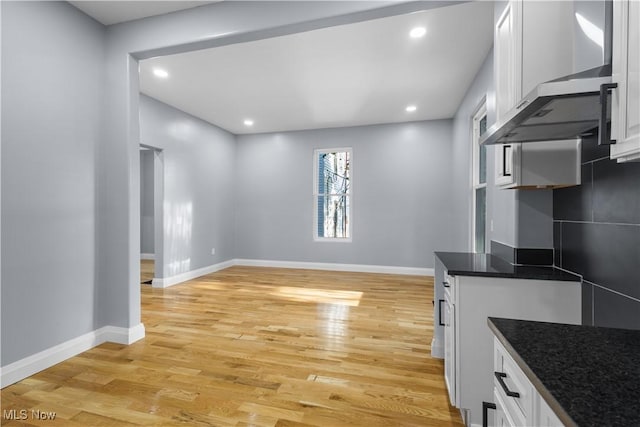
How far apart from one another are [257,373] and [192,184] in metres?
4.16

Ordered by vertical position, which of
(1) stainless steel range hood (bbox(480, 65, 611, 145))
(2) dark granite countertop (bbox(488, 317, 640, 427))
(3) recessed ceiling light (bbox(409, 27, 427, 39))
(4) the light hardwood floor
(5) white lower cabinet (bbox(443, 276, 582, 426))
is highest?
(3) recessed ceiling light (bbox(409, 27, 427, 39))

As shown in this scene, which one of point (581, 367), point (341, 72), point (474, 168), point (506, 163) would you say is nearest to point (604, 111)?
point (581, 367)

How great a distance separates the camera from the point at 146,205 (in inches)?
322

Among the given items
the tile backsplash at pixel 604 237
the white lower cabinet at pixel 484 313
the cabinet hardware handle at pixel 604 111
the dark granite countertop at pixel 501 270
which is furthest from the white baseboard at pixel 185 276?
the cabinet hardware handle at pixel 604 111

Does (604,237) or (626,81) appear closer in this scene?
(626,81)

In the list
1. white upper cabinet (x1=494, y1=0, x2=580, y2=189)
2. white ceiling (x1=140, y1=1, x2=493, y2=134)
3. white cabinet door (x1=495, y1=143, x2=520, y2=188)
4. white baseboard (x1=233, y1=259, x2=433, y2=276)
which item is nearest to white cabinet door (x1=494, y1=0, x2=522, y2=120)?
white upper cabinet (x1=494, y1=0, x2=580, y2=189)

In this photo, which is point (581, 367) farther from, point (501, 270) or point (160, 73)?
point (160, 73)

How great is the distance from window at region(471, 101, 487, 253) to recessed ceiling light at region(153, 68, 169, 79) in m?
3.94

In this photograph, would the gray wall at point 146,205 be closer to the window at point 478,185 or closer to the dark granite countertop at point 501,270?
the window at point 478,185

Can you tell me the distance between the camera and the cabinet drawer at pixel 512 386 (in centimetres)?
84

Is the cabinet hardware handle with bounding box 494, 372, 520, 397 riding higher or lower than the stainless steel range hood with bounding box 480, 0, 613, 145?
lower

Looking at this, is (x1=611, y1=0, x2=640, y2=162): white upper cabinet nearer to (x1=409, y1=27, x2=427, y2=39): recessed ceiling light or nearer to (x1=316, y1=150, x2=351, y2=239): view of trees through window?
(x1=409, y1=27, x2=427, y2=39): recessed ceiling light

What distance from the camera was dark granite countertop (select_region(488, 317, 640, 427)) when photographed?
0.63 m

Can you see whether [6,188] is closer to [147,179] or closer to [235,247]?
[235,247]
